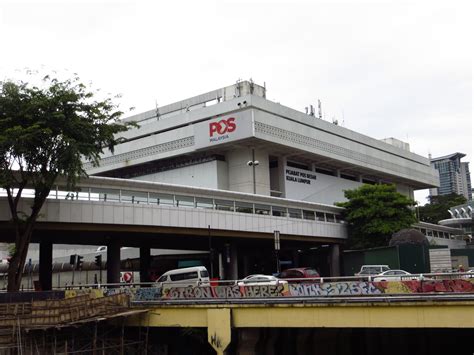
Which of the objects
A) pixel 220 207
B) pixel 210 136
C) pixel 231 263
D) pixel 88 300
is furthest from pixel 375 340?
pixel 210 136

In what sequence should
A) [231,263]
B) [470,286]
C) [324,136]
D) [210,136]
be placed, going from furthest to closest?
[324,136], [210,136], [231,263], [470,286]

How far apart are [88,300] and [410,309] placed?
15.0m

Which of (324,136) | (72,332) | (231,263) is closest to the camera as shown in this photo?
(72,332)

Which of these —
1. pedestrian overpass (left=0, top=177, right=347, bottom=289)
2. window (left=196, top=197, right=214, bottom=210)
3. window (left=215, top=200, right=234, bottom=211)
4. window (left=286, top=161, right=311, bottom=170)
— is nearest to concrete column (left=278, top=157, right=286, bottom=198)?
window (left=286, top=161, right=311, bottom=170)

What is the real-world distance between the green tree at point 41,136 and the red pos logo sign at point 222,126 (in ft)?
131

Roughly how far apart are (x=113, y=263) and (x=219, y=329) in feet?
78.4

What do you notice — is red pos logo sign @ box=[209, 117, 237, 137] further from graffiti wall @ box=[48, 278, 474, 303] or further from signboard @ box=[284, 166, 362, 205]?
graffiti wall @ box=[48, 278, 474, 303]

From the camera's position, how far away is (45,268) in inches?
1866

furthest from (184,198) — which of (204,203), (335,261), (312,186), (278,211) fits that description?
(312,186)

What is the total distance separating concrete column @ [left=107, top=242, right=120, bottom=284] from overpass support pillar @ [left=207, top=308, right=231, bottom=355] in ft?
73.3

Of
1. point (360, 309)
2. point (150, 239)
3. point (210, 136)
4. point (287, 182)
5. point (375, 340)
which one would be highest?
point (210, 136)

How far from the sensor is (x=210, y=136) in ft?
246

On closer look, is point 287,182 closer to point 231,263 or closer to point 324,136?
point 324,136

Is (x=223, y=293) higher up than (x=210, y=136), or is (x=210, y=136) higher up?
(x=210, y=136)
